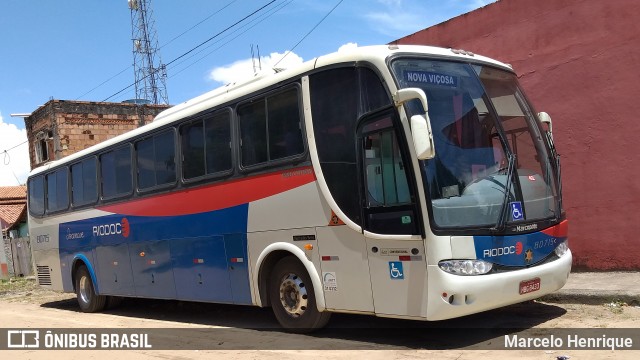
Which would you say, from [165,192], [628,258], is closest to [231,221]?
[165,192]

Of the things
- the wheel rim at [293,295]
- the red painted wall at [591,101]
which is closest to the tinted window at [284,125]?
the wheel rim at [293,295]

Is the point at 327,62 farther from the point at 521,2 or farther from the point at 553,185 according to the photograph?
the point at 521,2

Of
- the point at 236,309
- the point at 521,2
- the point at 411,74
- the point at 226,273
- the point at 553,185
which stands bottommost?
the point at 236,309

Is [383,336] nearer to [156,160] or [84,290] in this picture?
[156,160]

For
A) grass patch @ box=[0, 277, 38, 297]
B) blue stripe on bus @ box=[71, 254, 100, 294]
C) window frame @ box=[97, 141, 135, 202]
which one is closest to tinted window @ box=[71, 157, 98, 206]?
window frame @ box=[97, 141, 135, 202]

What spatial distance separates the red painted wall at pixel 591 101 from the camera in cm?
893

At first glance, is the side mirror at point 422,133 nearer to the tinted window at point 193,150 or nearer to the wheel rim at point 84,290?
the tinted window at point 193,150

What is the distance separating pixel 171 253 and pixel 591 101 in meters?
7.03

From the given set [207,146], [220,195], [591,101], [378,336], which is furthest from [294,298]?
[591,101]

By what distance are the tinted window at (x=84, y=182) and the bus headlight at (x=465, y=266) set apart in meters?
8.09

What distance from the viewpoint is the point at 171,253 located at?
9375 mm

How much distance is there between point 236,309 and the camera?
10492 mm

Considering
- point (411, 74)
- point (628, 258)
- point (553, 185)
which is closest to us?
point (411, 74)

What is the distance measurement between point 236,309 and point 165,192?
2.56 meters
